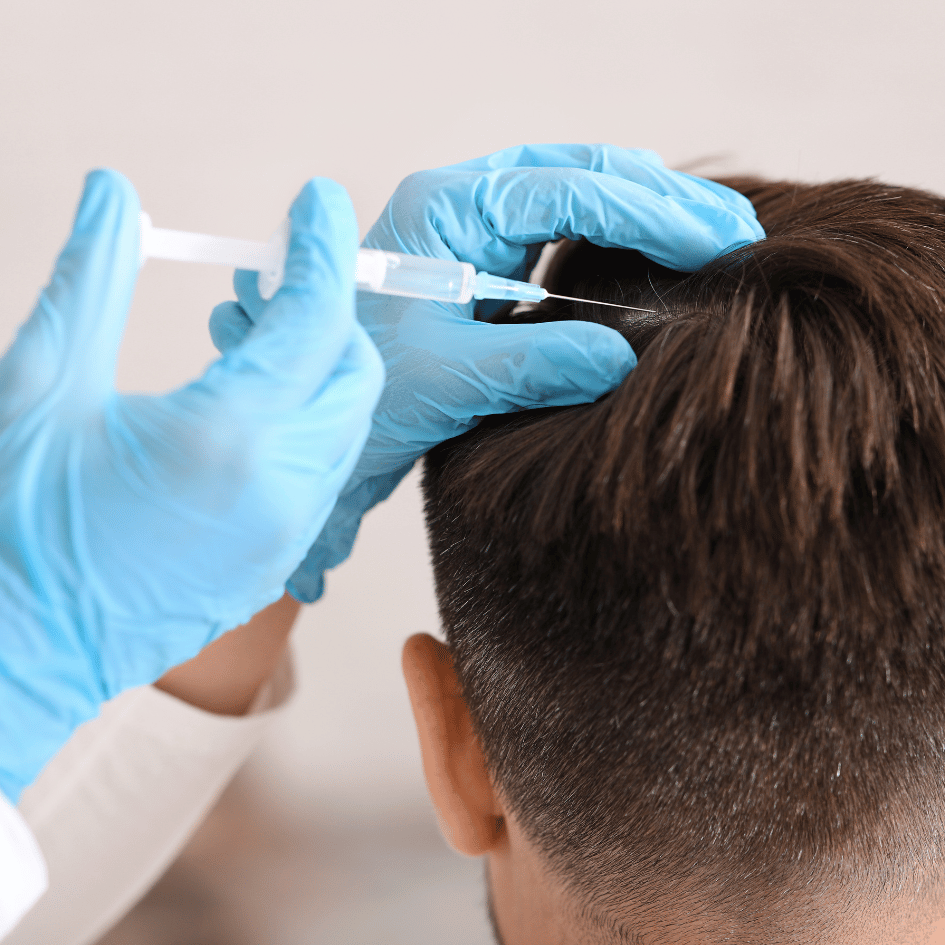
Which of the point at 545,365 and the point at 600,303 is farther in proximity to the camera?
the point at 600,303

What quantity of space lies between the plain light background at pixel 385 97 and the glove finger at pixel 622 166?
401 millimetres

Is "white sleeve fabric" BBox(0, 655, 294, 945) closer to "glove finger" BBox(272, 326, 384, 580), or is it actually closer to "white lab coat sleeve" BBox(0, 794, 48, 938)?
"white lab coat sleeve" BBox(0, 794, 48, 938)

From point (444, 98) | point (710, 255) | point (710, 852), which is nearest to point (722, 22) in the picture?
point (444, 98)

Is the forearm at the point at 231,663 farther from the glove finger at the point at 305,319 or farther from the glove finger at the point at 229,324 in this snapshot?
the glove finger at the point at 305,319

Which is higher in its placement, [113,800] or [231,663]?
[231,663]

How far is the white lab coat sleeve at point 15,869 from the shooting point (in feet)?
2.16

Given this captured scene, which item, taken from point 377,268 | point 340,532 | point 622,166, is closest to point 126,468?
point 377,268

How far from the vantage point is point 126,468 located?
617 mm

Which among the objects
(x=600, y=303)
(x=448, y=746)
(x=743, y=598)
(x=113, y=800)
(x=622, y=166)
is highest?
(x=622, y=166)

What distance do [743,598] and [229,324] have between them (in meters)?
0.67

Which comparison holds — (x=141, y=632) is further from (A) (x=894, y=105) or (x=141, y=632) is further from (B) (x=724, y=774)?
(A) (x=894, y=105)

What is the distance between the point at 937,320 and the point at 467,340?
42cm

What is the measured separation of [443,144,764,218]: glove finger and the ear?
1.96 feet

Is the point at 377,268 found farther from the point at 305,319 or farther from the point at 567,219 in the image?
the point at 567,219
